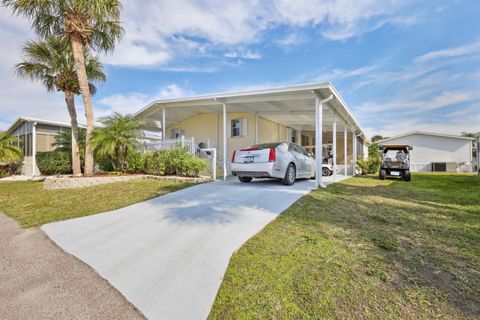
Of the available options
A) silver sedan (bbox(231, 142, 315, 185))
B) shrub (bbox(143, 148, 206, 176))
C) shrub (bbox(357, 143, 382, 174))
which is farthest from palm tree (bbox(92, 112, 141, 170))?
shrub (bbox(357, 143, 382, 174))

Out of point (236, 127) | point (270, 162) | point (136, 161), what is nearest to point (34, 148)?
point (136, 161)

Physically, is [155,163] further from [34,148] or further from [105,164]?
[34,148]

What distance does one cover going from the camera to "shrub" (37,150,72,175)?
49.6 ft

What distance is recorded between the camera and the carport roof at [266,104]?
328 inches

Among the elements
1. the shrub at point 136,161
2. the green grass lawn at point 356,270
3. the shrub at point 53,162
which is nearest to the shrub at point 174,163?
the shrub at point 136,161

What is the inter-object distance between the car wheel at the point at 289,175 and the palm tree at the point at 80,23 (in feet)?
26.6

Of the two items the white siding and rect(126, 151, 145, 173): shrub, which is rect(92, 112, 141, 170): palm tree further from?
the white siding

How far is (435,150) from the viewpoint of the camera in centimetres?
2403

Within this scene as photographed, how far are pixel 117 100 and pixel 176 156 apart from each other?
12728 mm

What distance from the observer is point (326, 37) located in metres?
10.3

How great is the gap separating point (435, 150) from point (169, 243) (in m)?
29.1

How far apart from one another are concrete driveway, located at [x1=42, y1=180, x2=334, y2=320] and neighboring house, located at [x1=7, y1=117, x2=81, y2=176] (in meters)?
15.3

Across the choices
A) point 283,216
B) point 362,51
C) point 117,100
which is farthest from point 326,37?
point 117,100

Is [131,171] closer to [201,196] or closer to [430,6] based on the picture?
[201,196]
